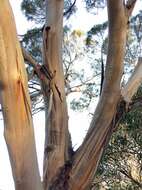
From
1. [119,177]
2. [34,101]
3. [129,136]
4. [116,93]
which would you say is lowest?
[119,177]

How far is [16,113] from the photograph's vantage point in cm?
196

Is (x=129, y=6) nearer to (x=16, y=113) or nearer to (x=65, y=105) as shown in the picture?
(x=65, y=105)

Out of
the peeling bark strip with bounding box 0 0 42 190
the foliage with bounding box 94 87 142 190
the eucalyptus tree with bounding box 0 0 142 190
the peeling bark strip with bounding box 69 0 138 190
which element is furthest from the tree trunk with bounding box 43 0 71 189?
the foliage with bounding box 94 87 142 190

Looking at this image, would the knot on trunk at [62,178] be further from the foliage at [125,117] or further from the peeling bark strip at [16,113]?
the foliage at [125,117]

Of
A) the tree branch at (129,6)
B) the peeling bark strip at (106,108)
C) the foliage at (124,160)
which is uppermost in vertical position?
the tree branch at (129,6)

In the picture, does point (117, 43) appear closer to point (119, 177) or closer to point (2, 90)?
point (2, 90)

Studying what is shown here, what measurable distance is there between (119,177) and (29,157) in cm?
494

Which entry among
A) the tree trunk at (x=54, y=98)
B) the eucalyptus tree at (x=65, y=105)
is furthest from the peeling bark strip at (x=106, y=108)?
Answer: the tree trunk at (x=54, y=98)

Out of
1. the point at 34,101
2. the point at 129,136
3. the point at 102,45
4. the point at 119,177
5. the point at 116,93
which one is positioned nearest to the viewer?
the point at 116,93

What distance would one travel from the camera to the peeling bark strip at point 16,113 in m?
1.97

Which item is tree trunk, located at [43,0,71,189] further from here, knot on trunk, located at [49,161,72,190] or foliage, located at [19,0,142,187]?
foliage, located at [19,0,142,187]

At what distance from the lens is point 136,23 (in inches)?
233

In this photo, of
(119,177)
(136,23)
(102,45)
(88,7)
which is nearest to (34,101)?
(88,7)

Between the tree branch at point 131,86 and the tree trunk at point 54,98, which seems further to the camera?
the tree branch at point 131,86
